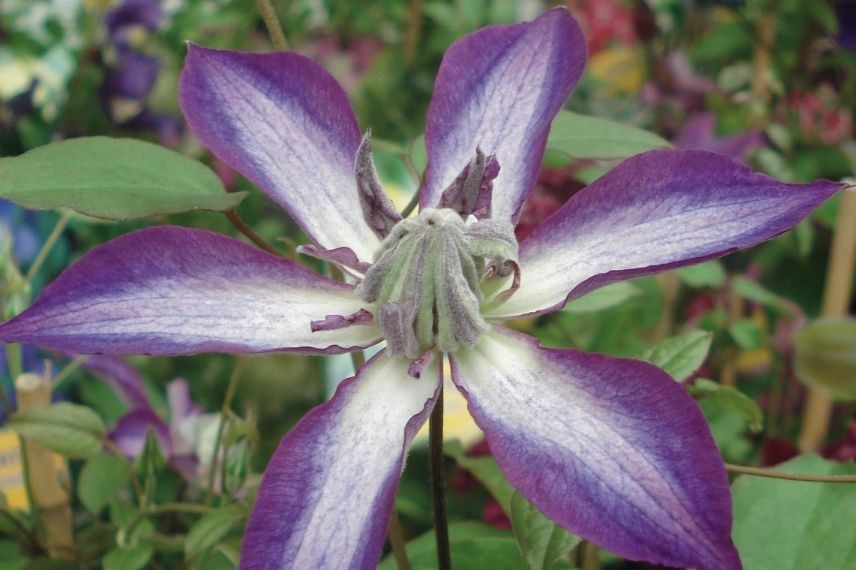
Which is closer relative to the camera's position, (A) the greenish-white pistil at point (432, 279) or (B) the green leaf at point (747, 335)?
(A) the greenish-white pistil at point (432, 279)

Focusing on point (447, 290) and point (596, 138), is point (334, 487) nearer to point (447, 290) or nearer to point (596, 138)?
point (447, 290)

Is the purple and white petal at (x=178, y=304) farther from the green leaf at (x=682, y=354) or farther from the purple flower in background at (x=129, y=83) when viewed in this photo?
the purple flower in background at (x=129, y=83)

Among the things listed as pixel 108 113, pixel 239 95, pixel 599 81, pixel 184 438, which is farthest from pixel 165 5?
pixel 239 95

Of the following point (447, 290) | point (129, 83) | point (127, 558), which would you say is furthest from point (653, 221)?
point (129, 83)

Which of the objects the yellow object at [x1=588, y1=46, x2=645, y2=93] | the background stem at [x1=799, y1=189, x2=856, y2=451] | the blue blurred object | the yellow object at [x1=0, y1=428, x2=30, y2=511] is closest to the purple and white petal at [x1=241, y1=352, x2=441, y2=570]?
the yellow object at [x1=0, y1=428, x2=30, y2=511]

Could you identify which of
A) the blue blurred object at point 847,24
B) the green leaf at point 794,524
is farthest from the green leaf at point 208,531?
the blue blurred object at point 847,24

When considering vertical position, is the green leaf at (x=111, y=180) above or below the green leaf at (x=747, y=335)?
above

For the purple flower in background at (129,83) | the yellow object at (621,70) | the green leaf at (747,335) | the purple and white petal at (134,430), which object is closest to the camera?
the purple and white petal at (134,430)
